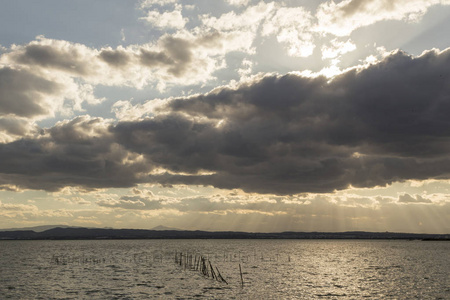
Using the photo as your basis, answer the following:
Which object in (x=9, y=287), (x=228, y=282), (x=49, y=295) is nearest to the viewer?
(x=49, y=295)

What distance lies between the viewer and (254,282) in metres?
75.6

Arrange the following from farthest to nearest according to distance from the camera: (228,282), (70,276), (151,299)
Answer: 1. (70,276)
2. (228,282)
3. (151,299)

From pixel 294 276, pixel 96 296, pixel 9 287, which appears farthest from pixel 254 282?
A: pixel 9 287

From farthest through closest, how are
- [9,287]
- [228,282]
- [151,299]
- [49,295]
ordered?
[228,282]
[9,287]
[49,295]
[151,299]

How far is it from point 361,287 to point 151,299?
38805 millimetres

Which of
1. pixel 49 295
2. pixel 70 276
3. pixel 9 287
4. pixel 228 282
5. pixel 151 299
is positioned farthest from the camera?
pixel 70 276

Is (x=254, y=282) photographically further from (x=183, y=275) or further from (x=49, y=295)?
(x=49, y=295)

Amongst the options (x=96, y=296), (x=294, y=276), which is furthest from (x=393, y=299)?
(x=96, y=296)

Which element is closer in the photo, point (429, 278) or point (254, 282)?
point (254, 282)

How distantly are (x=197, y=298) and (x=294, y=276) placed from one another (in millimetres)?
37883

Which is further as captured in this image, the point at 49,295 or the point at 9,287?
the point at 9,287

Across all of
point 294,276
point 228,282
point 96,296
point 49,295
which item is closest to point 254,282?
point 228,282

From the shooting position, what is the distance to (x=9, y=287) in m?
69.8

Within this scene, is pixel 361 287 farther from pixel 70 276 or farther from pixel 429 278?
pixel 70 276
